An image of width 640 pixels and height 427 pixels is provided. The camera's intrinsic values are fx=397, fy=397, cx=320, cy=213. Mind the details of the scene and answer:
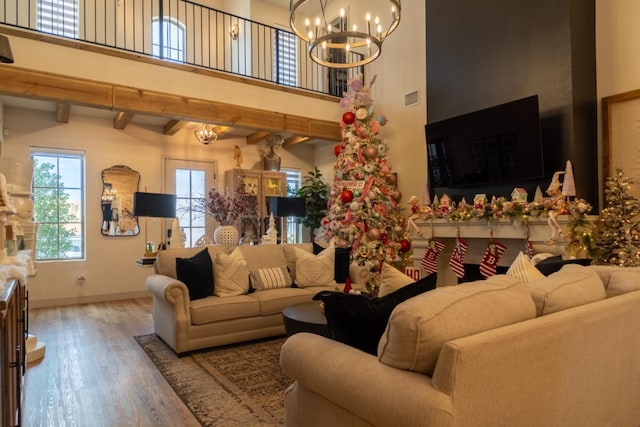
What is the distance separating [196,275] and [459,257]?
3160 millimetres

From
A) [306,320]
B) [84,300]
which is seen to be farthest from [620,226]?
[84,300]

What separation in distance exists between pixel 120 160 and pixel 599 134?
648 centimetres

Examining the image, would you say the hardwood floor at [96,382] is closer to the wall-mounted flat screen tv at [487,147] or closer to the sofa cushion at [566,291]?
the sofa cushion at [566,291]

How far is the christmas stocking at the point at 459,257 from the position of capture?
484 cm

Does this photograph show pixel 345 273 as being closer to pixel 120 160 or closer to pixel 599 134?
pixel 599 134

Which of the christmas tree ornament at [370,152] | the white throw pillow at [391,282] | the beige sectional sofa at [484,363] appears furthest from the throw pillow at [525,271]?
the christmas tree ornament at [370,152]

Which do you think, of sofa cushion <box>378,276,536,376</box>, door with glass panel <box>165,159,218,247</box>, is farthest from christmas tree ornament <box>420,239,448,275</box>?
sofa cushion <box>378,276,536,376</box>

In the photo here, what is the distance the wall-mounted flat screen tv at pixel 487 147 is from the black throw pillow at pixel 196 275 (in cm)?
317

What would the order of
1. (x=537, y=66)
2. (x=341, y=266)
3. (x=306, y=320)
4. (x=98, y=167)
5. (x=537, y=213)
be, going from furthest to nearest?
(x=98, y=167) → (x=341, y=266) → (x=537, y=66) → (x=537, y=213) → (x=306, y=320)

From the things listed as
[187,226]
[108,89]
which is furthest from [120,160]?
[108,89]

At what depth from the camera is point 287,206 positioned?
5.40 metres

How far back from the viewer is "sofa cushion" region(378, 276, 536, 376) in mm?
1241

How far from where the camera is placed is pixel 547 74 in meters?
4.23

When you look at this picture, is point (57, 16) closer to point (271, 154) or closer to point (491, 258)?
point (271, 154)
